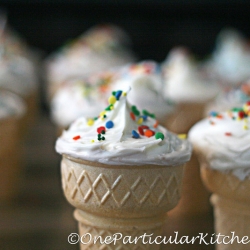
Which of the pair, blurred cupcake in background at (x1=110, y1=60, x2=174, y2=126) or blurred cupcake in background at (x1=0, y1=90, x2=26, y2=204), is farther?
blurred cupcake in background at (x1=0, y1=90, x2=26, y2=204)

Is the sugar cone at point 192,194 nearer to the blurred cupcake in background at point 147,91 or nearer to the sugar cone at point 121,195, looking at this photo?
the blurred cupcake in background at point 147,91

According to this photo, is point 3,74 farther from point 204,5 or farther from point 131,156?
point 204,5

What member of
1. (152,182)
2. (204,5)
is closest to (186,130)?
(152,182)

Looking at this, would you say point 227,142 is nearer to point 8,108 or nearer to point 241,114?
point 241,114

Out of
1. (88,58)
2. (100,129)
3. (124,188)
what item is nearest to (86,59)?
(88,58)

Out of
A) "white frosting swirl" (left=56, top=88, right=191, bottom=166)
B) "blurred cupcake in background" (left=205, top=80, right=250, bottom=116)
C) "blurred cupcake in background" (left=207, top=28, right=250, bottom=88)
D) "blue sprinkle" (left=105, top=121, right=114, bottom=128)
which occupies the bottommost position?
"blurred cupcake in background" (left=207, top=28, right=250, bottom=88)

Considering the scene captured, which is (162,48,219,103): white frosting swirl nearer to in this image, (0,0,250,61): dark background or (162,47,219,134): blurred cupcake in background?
(162,47,219,134): blurred cupcake in background

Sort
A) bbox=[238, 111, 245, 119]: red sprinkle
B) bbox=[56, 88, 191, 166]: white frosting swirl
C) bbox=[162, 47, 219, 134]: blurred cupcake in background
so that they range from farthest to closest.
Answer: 1. bbox=[162, 47, 219, 134]: blurred cupcake in background
2. bbox=[238, 111, 245, 119]: red sprinkle
3. bbox=[56, 88, 191, 166]: white frosting swirl

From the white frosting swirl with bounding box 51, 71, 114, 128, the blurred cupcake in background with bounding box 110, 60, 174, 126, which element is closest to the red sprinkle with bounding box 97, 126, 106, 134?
the blurred cupcake in background with bounding box 110, 60, 174, 126
